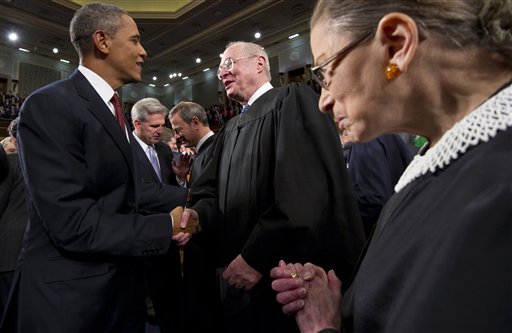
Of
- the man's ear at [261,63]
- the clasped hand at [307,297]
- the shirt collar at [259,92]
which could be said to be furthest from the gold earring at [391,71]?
the man's ear at [261,63]

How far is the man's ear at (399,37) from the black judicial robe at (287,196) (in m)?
1.02

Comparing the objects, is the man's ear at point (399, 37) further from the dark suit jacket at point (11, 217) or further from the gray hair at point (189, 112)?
the gray hair at point (189, 112)

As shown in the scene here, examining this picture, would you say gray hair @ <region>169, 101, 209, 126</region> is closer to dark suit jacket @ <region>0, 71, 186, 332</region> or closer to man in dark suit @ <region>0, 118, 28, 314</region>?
man in dark suit @ <region>0, 118, 28, 314</region>

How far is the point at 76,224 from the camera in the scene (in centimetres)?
138

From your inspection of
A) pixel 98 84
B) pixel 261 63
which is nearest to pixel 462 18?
pixel 98 84

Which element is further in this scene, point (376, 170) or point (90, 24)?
point (376, 170)

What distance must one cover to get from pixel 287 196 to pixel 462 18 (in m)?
1.10

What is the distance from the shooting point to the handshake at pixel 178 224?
5.32ft

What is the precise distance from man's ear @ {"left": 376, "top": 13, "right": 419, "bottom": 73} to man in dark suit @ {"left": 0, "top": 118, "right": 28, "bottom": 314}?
310 centimetres

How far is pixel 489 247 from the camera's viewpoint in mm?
516

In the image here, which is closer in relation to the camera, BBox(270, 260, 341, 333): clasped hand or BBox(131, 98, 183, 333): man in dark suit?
BBox(270, 260, 341, 333): clasped hand

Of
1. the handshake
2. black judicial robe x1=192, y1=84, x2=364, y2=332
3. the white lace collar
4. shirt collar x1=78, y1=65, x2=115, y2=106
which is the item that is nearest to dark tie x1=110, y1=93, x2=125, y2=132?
shirt collar x1=78, y1=65, x2=115, y2=106

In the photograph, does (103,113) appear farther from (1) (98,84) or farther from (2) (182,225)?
(2) (182,225)

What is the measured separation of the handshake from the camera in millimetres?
1621
